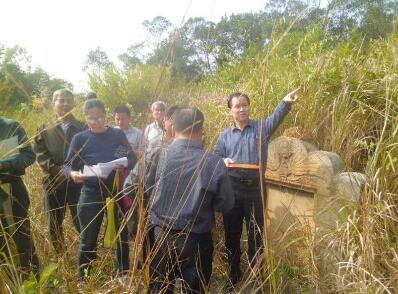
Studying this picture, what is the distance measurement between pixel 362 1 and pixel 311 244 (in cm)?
627

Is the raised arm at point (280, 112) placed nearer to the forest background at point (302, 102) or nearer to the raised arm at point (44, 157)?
the forest background at point (302, 102)

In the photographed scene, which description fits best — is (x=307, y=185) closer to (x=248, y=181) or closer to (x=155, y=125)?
(x=248, y=181)

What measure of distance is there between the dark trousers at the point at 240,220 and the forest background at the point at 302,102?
0.30 m

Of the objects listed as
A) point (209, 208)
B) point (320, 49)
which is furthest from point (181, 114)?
point (320, 49)

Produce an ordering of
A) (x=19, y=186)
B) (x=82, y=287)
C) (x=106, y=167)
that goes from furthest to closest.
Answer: (x=106, y=167)
(x=19, y=186)
(x=82, y=287)

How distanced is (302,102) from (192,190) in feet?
A: 7.23

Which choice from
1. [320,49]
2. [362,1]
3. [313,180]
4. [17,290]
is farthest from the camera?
[362,1]

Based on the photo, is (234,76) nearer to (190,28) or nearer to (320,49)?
(320,49)

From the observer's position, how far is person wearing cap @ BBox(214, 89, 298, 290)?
328cm

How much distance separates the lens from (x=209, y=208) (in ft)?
8.18

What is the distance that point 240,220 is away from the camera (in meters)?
3.42

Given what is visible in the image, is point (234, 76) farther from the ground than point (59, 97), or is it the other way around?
point (234, 76)

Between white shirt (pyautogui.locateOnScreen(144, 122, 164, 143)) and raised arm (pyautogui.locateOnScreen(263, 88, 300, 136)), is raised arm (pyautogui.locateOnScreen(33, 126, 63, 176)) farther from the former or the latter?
raised arm (pyautogui.locateOnScreen(263, 88, 300, 136))

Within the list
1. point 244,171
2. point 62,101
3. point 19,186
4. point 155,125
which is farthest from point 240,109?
point 19,186
